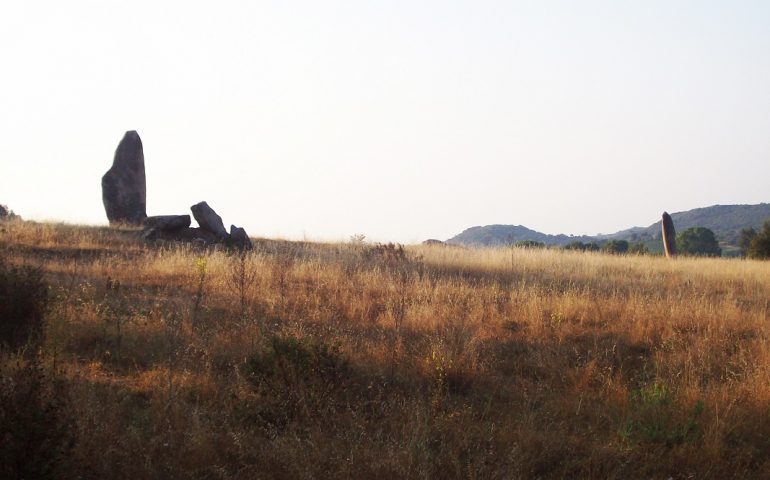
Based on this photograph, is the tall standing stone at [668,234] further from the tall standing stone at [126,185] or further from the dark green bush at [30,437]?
the dark green bush at [30,437]

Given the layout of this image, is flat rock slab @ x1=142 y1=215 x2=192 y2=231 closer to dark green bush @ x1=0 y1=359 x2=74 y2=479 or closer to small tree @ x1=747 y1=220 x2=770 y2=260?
dark green bush @ x1=0 y1=359 x2=74 y2=479

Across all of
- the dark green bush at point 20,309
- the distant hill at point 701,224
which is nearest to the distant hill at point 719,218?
the distant hill at point 701,224

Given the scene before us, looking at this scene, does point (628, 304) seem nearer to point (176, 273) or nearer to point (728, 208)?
point (176, 273)

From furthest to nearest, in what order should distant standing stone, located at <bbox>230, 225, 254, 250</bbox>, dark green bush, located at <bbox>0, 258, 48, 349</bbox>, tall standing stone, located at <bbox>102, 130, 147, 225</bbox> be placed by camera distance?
tall standing stone, located at <bbox>102, 130, 147, 225</bbox> → distant standing stone, located at <bbox>230, 225, 254, 250</bbox> → dark green bush, located at <bbox>0, 258, 48, 349</bbox>

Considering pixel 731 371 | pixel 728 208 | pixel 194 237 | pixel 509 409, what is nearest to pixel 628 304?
pixel 731 371

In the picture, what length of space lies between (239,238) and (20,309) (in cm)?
1240

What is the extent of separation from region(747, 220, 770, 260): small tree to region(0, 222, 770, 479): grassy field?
2215 cm

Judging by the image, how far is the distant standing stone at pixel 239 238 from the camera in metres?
19.0

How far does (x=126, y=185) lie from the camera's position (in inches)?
947

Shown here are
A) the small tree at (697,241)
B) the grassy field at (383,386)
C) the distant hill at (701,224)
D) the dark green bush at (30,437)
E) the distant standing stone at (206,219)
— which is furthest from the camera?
the distant hill at (701,224)

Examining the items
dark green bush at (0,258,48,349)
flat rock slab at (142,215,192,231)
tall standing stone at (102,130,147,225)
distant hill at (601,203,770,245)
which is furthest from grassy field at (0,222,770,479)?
distant hill at (601,203,770,245)

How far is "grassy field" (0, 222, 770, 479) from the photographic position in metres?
4.64

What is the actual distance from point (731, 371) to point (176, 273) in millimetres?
9324

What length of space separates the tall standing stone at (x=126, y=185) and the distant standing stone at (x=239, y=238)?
5.82 metres
